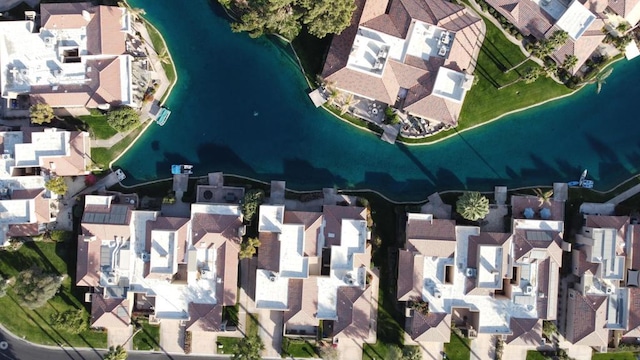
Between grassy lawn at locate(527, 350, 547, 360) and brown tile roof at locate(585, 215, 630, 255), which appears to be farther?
grassy lawn at locate(527, 350, 547, 360)

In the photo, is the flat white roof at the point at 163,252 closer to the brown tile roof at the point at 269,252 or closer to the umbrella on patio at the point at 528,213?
the brown tile roof at the point at 269,252

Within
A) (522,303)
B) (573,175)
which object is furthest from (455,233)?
(573,175)

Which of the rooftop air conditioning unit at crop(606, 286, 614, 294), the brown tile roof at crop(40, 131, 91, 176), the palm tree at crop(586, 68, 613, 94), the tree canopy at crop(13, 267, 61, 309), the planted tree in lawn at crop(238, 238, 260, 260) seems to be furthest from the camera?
the palm tree at crop(586, 68, 613, 94)

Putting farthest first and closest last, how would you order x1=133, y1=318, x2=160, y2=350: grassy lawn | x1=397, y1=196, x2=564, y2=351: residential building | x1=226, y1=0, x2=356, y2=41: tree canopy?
x1=133, y1=318, x2=160, y2=350: grassy lawn, x1=397, y1=196, x2=564, y2=351: residential building, x1=226, y1=0, x2=356, y2=41: tree canopy

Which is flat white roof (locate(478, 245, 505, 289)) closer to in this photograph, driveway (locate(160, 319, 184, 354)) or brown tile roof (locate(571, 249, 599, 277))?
brown tile roof (locate(571, 249, 599, 277))

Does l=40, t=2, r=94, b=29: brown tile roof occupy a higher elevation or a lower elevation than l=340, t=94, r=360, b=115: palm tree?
higher

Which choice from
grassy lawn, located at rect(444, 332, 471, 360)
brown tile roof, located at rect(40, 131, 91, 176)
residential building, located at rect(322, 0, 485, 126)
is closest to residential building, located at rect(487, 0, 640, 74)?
residential building, located at rect(322, 0, 485, 126)
